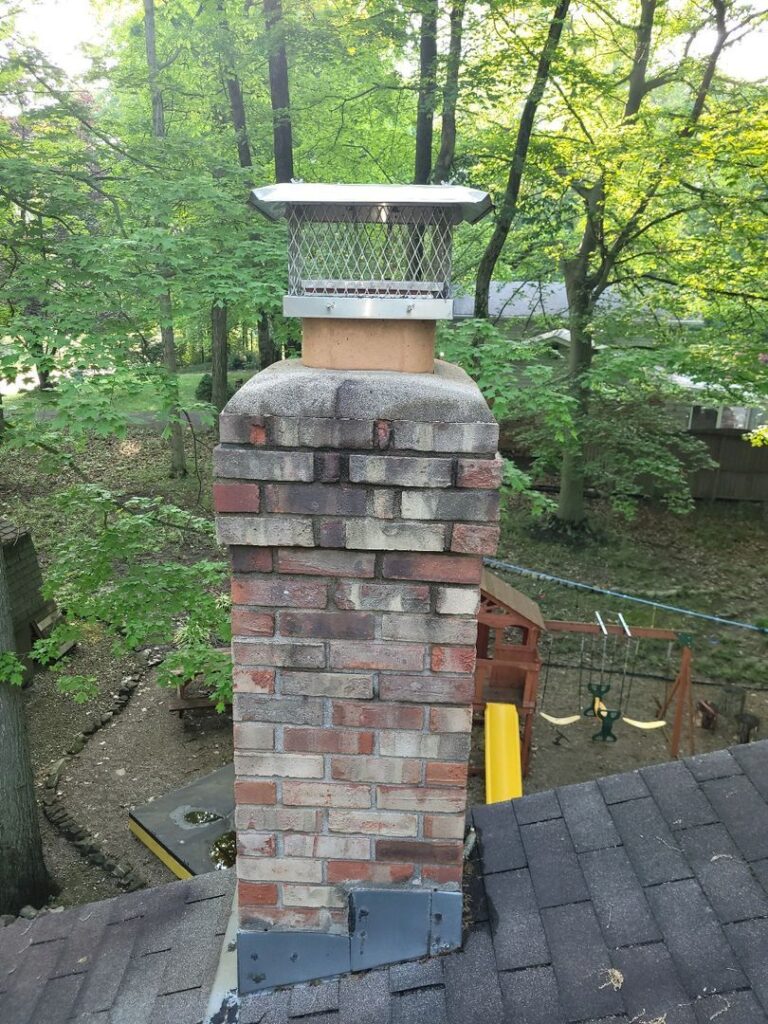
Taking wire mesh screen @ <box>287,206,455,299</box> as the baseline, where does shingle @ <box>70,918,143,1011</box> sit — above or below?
below

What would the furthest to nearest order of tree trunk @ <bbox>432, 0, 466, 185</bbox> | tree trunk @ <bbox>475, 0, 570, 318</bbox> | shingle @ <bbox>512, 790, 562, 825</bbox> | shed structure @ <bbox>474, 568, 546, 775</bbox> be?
tree trunk @ <bbox>432, 0, 466, 185</bbox>
tree trunk @ <bbox>475, 0, 570, 318</bbox>
shed structure @ <bbox>474, 568, 546, 775</bbox>
shingle @ <bbox>512, 790, 562, 825</bbox>

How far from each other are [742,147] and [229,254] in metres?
6.25

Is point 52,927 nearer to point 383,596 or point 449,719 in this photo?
point 449,719

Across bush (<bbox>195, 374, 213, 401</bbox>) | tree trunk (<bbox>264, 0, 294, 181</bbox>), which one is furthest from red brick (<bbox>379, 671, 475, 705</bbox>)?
bush (<bbox>195, 374, 213, 401</bbox>)

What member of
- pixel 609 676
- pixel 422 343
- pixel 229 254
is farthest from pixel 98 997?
pixel 609 676

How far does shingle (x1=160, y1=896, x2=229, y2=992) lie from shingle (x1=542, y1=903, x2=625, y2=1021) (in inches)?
42.3

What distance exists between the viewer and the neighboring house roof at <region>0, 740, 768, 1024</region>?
2.03 metres

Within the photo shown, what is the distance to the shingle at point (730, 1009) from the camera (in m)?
1.92

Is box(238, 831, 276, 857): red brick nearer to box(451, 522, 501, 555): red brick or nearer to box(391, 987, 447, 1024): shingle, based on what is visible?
box(391, 987, 447, 1024): shingle

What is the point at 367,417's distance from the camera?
5.93 feet

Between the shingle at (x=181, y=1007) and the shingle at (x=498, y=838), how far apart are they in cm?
96

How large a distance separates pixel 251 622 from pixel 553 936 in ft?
4.35

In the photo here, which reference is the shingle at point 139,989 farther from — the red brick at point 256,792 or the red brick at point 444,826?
the red brick at point 444,826

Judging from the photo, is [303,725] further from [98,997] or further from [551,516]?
[551,516]
